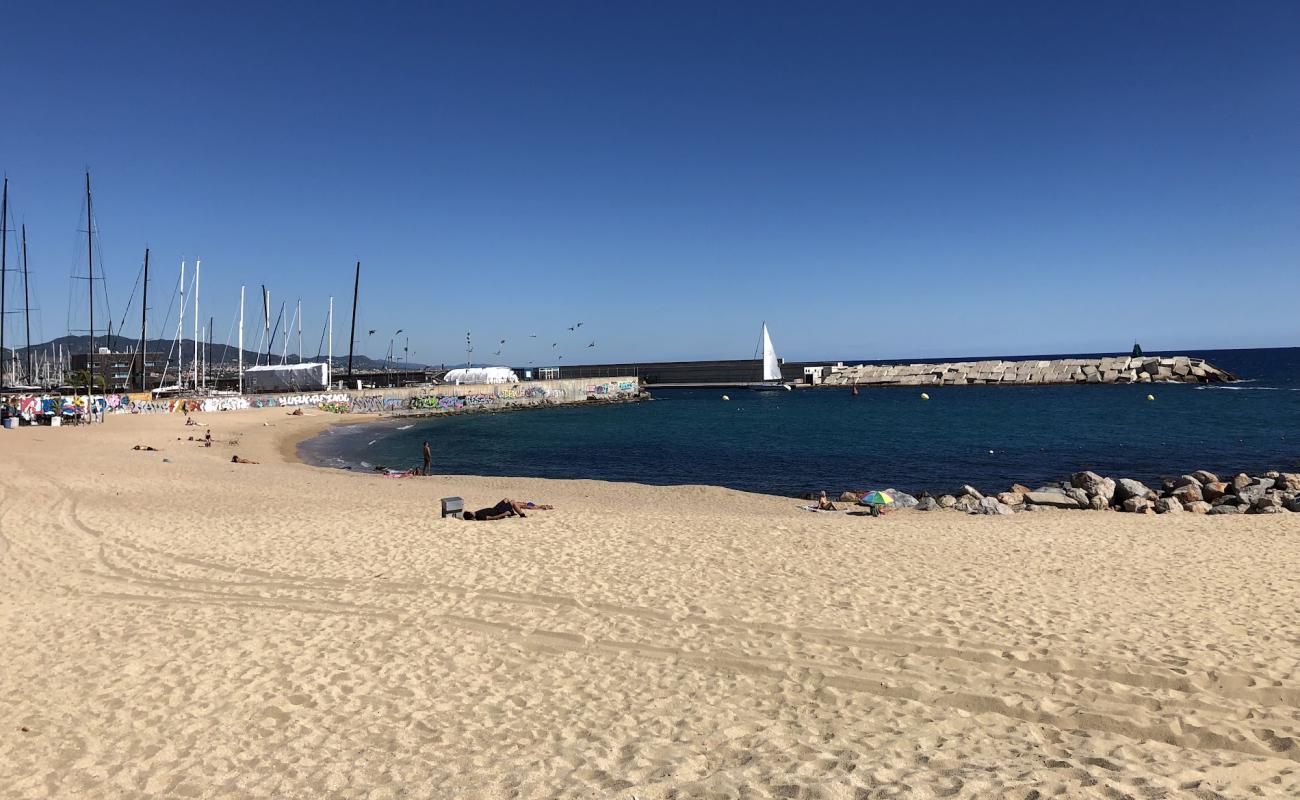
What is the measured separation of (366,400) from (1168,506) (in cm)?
6038

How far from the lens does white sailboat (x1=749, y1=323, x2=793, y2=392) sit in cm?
11269

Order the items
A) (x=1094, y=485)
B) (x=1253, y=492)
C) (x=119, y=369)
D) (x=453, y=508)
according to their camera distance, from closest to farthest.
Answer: (x=453, y=508) < (x=1253, y=492) < (x=1094, y=485) < (x=119, y=369)

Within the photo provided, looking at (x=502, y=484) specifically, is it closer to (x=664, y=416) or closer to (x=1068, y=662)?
(x=1068, y=662)

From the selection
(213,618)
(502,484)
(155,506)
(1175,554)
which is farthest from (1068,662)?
(502,484)

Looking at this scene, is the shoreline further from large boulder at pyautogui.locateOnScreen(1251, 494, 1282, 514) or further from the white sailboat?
the white sailboat

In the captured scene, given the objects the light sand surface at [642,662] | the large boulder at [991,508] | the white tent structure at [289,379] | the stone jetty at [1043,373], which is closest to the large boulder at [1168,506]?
the large boulder at [991,508]

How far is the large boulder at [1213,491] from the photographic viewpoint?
2112cm

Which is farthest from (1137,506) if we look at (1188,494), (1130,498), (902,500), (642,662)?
(642,662)

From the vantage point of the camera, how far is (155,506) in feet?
56.1

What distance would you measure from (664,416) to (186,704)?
58.8 m

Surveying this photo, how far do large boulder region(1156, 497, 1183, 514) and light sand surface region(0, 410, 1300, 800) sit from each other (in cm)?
459

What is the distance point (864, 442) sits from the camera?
130 ft

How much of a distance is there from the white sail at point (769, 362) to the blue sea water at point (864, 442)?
1614 inches

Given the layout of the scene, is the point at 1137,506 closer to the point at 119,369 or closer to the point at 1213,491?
the point at 1213,491
